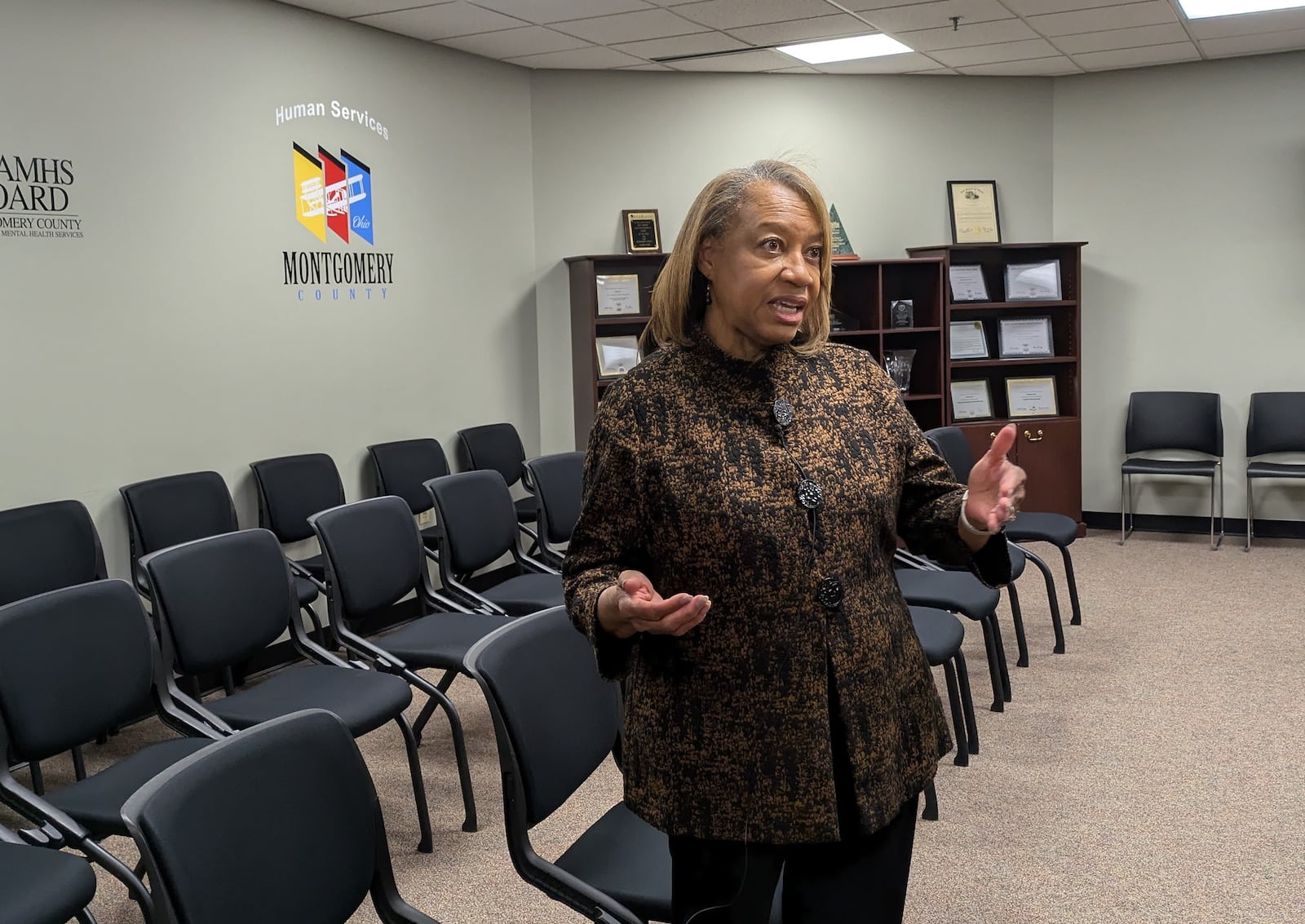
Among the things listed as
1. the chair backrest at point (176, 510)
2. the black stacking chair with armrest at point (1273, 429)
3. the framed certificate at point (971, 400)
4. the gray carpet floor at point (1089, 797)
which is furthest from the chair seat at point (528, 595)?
the black stacking chair with armrest at point (1273, 429)

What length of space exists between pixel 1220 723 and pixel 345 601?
3.02 metres

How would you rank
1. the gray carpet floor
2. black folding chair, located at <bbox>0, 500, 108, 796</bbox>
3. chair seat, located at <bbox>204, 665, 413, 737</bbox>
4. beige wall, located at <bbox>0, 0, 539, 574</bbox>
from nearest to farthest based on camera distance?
the gray carpet floor → chair seat, located at <bbox>204, 665, 413, 737</bbox> → black folding chair, located at <bbox>0, 500, 108, 796</bbox> → beige wall, located at <bbox>0, 0, 539, 574</bbox>

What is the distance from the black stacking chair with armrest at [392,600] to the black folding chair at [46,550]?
1.00m

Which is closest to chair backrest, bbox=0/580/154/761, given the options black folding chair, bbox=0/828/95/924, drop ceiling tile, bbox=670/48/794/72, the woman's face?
black folding chair, bbox=0/828/95/924

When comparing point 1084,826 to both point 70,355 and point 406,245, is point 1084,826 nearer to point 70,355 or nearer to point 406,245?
point 70,355

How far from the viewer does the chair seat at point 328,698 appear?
9.98ft

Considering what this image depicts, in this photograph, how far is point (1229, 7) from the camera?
19.1 feet

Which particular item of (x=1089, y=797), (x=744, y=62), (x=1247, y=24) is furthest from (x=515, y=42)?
(x=1089, y=797)

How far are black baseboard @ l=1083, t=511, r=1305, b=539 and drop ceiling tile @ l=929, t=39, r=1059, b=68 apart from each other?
2988 mm

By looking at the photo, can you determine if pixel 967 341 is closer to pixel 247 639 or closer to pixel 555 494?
pixel 555 494

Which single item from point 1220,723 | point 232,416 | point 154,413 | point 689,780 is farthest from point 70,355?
point 1220,723

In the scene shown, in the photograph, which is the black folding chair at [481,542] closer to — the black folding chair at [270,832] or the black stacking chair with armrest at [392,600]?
the black stacking chair with armrest at [392,600]

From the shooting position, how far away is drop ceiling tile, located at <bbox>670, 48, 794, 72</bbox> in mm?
6527

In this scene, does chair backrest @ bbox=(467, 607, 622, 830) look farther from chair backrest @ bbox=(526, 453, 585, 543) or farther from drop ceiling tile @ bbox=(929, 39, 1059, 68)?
drop ceiling tile @ bbox=(929, 39, 1059, 68)
